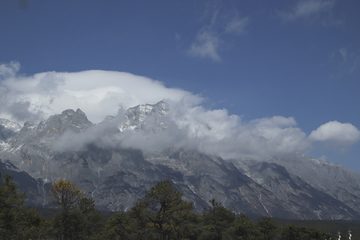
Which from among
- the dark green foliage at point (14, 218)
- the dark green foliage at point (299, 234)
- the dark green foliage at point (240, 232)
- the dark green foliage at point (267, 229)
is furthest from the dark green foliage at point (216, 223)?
the dark green foliage at point (14, 218)

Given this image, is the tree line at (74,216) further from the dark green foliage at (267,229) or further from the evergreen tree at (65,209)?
the dark green foliage at (267,229)

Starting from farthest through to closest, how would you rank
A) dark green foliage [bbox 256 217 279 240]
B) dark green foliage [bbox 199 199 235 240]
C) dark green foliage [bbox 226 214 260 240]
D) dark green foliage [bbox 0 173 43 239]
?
dark green foliage [bbox 256 217 279 240]
dark green foliage [bbox 199 199 235 240]
dark green foliage [bbox 226 214 260 240]
dark green foliage [bbox 0 173 43 239]

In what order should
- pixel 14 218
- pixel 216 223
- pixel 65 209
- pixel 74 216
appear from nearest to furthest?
pixel 65 209
pixel 74 216
pixel 14 218
pixel 216 223

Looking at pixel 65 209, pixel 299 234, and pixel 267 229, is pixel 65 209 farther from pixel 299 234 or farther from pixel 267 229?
pixel 299 234

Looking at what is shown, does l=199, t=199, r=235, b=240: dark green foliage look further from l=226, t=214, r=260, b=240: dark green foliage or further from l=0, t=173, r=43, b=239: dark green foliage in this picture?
l=0, t=173, r=43, b=239: dark green foliage

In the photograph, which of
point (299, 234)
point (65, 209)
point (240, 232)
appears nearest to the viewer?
point (65, 209)

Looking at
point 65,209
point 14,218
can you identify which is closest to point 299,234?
point 65,209

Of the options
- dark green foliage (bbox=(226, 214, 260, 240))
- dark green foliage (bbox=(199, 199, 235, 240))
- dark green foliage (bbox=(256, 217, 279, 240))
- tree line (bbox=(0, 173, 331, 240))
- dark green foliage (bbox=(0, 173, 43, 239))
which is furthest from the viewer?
dark green foliage (bbox=(256, 217, 279, 240))

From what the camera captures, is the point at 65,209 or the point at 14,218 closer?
the point at 65,209

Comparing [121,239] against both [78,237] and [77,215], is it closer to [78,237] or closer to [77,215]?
[78,237]

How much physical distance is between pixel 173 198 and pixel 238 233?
52.0 metres

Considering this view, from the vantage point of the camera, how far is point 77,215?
62594 millimetres

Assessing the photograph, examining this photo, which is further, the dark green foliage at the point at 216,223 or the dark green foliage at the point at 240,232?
the dark green foliage at the point at 216,223

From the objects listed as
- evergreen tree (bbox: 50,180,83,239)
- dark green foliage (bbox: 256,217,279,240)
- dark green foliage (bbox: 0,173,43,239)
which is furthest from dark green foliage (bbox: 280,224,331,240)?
dark green foliage (bbox: 0,173,43,239)
